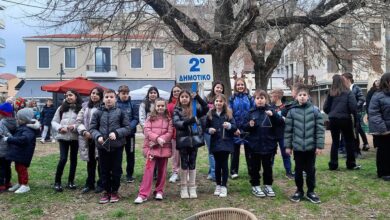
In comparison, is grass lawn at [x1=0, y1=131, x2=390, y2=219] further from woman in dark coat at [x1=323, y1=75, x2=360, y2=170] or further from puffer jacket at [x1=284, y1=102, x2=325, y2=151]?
puffer jacket at [x1=284, y1=102, x2=325, y2=151]

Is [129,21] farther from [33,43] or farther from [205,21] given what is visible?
[33,43]

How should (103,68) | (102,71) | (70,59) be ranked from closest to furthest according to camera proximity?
(70,59) < (102,71) < (103,68)

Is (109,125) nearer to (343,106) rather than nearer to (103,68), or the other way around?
(343,106)

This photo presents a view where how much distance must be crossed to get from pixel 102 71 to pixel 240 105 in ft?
135

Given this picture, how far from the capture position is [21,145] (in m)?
7.55

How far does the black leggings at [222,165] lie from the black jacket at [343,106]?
8.73ft

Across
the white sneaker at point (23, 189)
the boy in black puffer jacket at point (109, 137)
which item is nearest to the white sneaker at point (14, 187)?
the white sneaker at point (23, 189)

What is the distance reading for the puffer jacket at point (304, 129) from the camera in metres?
6.69

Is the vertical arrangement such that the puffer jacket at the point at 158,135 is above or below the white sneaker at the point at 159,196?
above

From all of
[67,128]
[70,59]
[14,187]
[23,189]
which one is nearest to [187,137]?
[67,128]

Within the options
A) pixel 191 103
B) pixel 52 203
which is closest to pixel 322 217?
pixel 191 103

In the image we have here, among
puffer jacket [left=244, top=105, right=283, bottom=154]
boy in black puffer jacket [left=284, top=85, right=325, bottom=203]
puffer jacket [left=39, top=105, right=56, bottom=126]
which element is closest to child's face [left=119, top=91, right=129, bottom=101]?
puffer jacket [left=244, top=105, right=283, bottom=154]

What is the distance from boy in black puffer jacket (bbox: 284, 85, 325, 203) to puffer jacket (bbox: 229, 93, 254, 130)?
107 cm

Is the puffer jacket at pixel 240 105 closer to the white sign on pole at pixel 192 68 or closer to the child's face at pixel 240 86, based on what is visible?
the child's face at pixel 240 86
